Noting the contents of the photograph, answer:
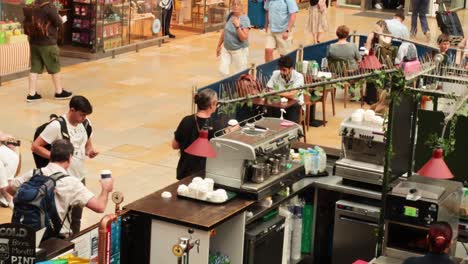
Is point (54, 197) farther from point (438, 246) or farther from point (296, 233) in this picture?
point (438, 246)

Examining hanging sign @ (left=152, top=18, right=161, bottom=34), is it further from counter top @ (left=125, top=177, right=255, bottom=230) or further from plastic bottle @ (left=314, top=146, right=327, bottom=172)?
counter top @ (left=125, top=177, right=255, bottom=230)

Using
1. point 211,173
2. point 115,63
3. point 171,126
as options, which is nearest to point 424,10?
point 115,63

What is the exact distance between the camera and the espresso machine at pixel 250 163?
879 centimetres

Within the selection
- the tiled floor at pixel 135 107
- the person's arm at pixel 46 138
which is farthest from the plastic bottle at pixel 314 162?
the person's arm at pixel 46 138

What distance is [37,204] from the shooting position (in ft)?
24.9

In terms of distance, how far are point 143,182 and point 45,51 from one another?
4.48 metres

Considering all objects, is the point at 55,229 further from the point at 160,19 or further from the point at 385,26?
the point at 160,19

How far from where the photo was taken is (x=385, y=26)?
1725cm

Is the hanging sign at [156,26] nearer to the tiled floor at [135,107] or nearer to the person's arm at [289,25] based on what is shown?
the tiled floor at [135,107]

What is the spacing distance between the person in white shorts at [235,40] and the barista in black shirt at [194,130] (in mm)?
5679

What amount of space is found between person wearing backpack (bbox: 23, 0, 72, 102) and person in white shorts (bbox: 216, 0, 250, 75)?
2.71m

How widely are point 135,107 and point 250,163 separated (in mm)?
7194

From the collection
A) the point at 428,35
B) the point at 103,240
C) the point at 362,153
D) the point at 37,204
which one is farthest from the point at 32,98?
the point at 428,35

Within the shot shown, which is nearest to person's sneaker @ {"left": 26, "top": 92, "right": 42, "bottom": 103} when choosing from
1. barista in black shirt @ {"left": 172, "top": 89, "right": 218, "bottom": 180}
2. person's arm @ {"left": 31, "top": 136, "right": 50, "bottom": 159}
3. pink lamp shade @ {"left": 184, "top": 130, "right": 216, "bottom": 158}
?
barista in black shirt @ {"left": 172, "top": 89, "right": 218, "bottom": 180}
